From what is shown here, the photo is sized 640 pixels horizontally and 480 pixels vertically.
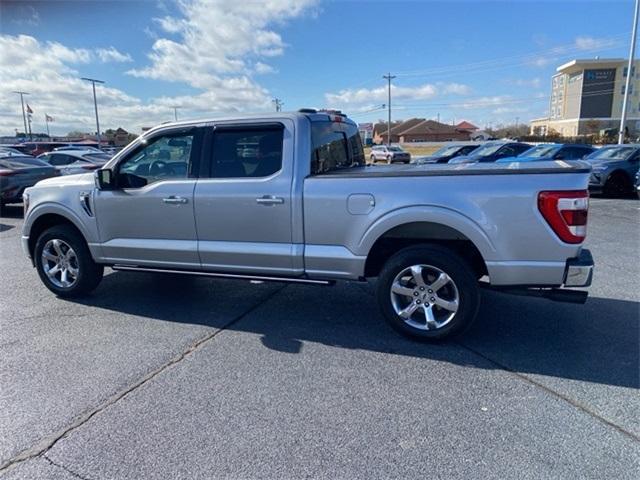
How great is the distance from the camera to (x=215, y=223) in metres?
4.30

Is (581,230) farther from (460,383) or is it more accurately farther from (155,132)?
(155,132)

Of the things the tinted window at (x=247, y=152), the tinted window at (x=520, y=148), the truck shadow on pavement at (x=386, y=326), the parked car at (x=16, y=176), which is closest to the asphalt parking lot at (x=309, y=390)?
the truck shadow on pavement at (x=386, y=326)

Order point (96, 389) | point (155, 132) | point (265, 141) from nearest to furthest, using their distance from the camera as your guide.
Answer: point (96, 389), point (265, 141), point (155, 132)

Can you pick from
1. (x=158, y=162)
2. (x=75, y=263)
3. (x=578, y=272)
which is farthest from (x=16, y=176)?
(x=578, y=272)

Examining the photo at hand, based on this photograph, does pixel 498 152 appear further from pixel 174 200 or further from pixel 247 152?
pixel 174 200

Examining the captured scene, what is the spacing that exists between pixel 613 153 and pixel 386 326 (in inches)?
527

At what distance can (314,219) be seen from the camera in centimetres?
394

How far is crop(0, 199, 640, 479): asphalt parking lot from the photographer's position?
2.42 metres

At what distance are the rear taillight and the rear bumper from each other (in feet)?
0.60

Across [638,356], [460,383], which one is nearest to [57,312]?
[460,383]

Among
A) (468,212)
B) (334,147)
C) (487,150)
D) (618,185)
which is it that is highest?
(334,147)

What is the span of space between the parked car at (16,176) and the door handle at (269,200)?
1070 centimetres

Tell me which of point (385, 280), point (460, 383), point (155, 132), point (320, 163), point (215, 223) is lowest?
point (460, 383)

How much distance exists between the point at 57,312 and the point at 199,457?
3114mm
